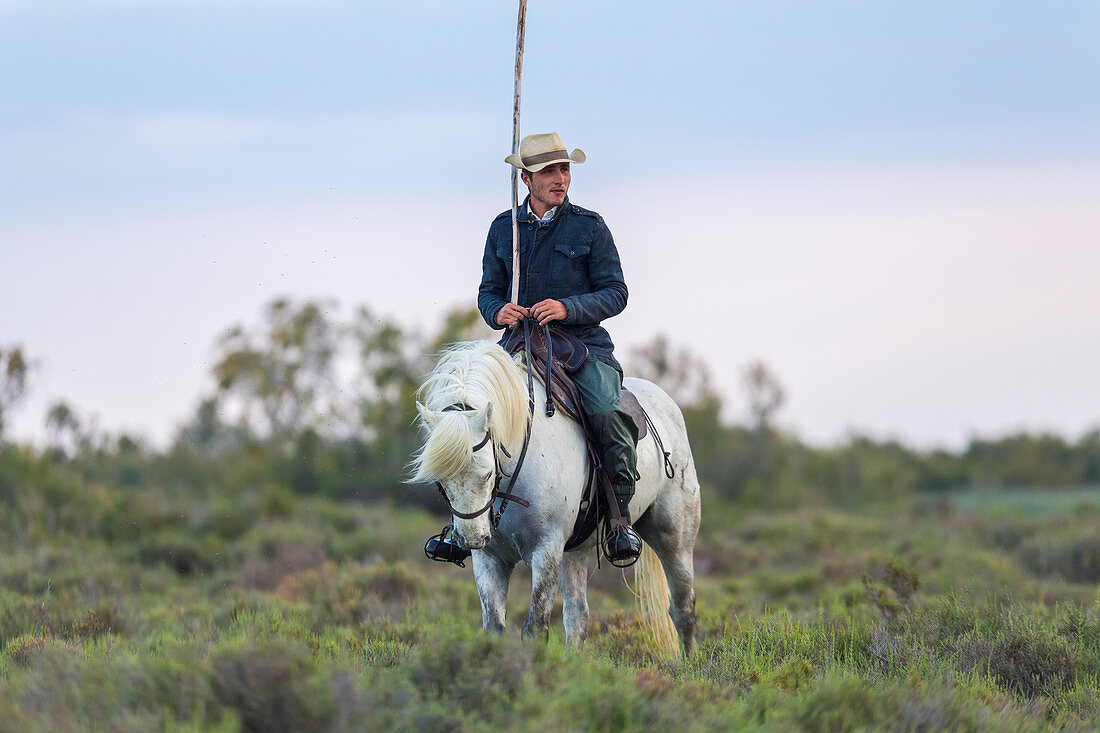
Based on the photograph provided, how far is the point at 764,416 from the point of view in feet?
125

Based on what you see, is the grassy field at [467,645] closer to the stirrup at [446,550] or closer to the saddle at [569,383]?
the stirrup at [446,550]

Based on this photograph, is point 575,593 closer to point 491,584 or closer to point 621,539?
point 621,539

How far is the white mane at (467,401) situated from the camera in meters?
5.96

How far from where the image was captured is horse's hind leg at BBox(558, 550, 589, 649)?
25.6ft

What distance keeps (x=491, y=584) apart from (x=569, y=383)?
53.7 inches

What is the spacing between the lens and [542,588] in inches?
261

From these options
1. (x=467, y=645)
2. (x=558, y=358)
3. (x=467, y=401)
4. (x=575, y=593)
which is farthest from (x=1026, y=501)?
(x=467, y=645)

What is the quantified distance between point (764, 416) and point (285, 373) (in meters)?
16.9

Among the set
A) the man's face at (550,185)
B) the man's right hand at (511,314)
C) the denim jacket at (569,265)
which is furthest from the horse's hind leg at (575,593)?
the man's face at (550,185)

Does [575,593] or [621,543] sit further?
[575,593]

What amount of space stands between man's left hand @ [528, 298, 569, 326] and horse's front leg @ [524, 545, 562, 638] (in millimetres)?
1431

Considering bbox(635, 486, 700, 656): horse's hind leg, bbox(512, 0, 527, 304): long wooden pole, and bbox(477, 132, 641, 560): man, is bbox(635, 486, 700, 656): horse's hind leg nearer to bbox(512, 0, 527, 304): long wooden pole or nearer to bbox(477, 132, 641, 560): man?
bbox(477, 132, 641, 560): man

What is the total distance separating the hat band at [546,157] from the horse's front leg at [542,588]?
2527 millimetres

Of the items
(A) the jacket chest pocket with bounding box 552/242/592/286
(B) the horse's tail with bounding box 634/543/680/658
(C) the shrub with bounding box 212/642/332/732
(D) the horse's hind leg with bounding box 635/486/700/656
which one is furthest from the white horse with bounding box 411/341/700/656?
(C) the shrub with bounding box 212/642/332/732
